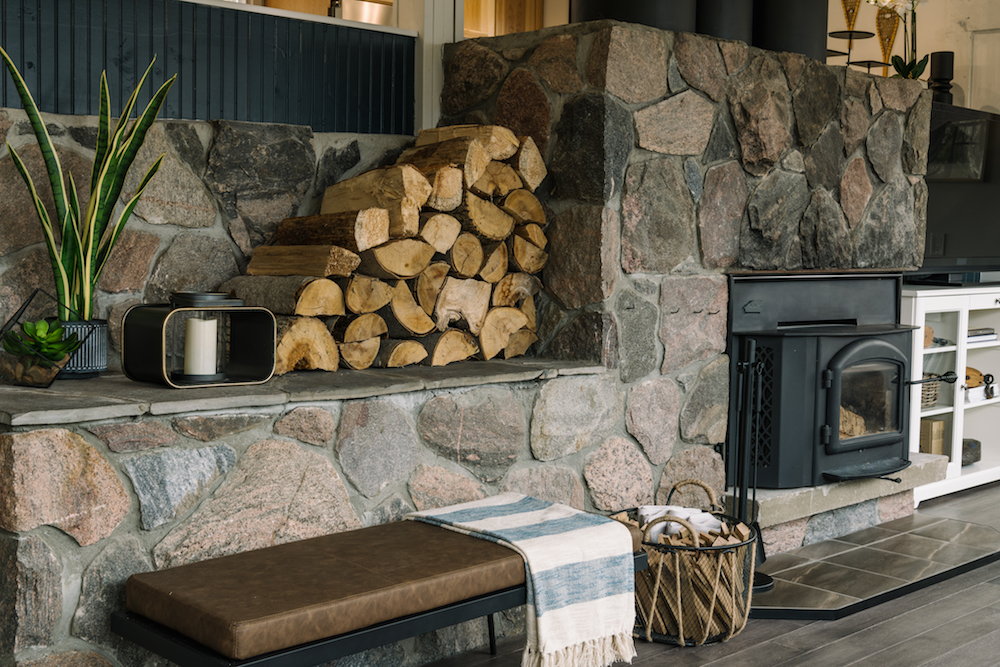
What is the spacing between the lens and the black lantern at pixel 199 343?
2225 mm

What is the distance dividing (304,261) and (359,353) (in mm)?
271

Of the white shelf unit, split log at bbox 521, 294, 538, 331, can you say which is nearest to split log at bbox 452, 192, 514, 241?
split log at bbox 521, 294, 538, 331

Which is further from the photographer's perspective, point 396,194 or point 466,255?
point 466,255

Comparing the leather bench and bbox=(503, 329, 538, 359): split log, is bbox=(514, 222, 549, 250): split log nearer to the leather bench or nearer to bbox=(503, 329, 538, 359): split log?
bbox=(503, 329, 538, 359): split log

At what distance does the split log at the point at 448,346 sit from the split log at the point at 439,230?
0.76 feet

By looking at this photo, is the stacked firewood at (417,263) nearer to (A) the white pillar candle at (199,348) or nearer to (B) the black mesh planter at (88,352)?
(A) the white pillar candle at (199,348)

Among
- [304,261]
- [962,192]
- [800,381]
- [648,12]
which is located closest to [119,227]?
[304,261]

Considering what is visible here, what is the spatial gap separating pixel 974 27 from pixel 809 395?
3.25m

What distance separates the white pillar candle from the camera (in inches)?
89.4

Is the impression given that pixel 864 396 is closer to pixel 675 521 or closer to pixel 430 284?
pixel 675 521

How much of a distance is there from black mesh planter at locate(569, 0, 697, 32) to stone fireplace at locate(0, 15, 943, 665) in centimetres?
10

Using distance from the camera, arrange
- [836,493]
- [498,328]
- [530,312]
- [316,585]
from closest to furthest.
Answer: [316,585]
[498,328]
[530,312]
[836,493]

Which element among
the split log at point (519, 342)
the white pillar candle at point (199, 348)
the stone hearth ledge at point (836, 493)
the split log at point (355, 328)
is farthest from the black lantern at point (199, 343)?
the stone hearth ledge at point (836, 493)

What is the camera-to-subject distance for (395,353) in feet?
8.80
